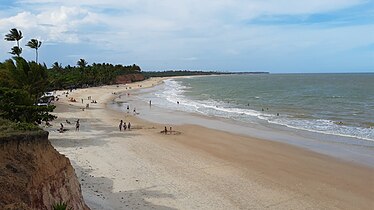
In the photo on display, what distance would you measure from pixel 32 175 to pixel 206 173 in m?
11.7

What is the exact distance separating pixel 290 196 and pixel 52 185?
10579 millimetres

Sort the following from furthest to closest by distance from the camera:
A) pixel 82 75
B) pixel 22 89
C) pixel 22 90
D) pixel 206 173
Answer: pixel 82 75
pixel 22 89
pixel 22 90
pixel 206 173

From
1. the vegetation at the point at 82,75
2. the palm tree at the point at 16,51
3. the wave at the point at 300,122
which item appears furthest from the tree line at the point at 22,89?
the vegetation at the point at 82,75

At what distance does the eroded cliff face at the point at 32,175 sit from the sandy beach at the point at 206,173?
9.61 ft

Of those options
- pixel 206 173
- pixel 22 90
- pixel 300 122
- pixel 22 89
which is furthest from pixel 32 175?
pixel 300 122

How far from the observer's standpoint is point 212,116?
4309 cm

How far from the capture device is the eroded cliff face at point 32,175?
8266mm

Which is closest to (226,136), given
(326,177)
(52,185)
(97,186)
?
(326,177)

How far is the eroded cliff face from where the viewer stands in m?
8.27

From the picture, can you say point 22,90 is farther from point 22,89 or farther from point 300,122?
point 300,122

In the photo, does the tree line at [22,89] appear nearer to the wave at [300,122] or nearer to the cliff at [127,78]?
the wave at [300,122]

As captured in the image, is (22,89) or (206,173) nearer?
(206,173)

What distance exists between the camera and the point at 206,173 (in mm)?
19516

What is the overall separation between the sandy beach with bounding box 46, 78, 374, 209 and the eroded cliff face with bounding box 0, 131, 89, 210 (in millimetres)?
2929
